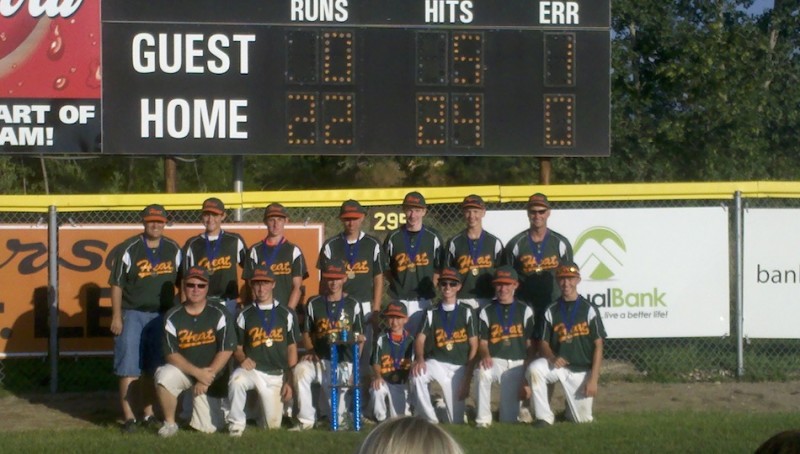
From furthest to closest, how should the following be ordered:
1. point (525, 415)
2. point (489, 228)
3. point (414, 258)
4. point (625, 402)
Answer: point (489, 228) → point (625, 402) → point (414, 258) → point (525, 415)

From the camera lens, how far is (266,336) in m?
8.84

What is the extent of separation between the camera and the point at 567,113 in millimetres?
11508

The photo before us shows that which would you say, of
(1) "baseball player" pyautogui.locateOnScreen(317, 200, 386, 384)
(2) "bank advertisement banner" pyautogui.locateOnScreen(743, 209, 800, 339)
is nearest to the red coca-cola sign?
(1) "baseball player" pyautogui.locateOnScreen(317, 200, 386, 384)

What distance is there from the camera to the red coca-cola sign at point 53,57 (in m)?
11.2

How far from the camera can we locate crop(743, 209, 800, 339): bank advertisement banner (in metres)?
10.7

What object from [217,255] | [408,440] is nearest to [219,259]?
[217,255]

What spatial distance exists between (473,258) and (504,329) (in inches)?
28.1

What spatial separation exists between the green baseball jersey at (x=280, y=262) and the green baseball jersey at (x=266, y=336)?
19.0 inches

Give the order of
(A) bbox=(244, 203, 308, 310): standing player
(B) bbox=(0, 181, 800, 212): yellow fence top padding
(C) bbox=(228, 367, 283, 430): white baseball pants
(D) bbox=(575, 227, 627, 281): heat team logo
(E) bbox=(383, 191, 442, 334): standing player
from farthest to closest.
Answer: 1. (D) bbox=(575, 227, 627, 281): heat team logo
2. (B) bbox=(0, 181, 800, 212): yellow fence top padding
3. (E) bbox=(383, 191, 442, 334): standing player
4. (A) bbox=(244, 203, 308, 310): standing player
5. (C) bbox=(228, 367, 283, 430): white baseball pants

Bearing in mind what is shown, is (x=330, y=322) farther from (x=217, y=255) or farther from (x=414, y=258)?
(x=217, y=255)

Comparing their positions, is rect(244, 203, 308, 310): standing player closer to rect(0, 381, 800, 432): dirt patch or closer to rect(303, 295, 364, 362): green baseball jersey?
rect(303, 295, 364, 362): green baseball jersey

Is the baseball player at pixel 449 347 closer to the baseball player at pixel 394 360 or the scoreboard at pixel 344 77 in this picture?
the baseball player at pixel 394 360

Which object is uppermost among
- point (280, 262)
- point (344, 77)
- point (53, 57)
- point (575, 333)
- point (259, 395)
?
point (53, 57)

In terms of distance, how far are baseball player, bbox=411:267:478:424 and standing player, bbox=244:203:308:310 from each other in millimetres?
1122
